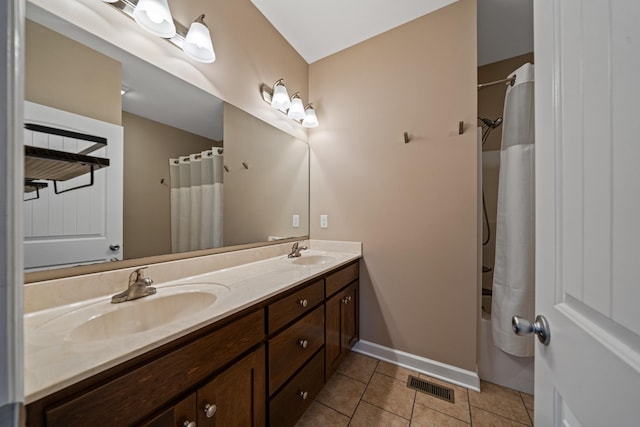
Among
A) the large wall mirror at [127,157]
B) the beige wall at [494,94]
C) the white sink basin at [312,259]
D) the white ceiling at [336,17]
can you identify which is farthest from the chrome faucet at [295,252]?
the beige wall at [494,94]

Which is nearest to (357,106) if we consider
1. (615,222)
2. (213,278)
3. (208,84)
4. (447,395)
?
(208,84)

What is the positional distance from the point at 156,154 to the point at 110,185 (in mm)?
232

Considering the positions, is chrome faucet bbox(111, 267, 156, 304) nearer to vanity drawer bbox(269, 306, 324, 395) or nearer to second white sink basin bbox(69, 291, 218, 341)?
second white sink basin bbox(69, 291, 218, 341)

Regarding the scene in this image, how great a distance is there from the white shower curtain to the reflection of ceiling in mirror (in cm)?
192

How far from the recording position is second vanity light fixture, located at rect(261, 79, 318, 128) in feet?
5.60

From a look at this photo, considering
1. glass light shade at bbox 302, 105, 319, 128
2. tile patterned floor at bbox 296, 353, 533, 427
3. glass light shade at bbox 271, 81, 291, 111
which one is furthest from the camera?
glass light shade at bbox 302, 105, 319, 128

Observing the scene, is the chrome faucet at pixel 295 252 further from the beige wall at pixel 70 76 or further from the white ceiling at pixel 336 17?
the white ceiling at pixel 336 17

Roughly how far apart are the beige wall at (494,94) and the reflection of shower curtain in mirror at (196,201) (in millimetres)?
2452

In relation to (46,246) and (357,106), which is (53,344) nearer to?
(46,246)

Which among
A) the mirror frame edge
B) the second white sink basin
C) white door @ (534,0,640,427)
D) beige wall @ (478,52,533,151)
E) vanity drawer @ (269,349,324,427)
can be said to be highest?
beige wall @ (478,52,533,151)

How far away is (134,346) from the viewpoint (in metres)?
0.56

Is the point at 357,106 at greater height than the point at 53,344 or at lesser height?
greater

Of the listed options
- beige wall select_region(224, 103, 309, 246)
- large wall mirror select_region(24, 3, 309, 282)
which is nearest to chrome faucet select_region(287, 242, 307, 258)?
beige wall select_region(224, 103, 309, 246)

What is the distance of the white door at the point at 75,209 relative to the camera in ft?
2.51
